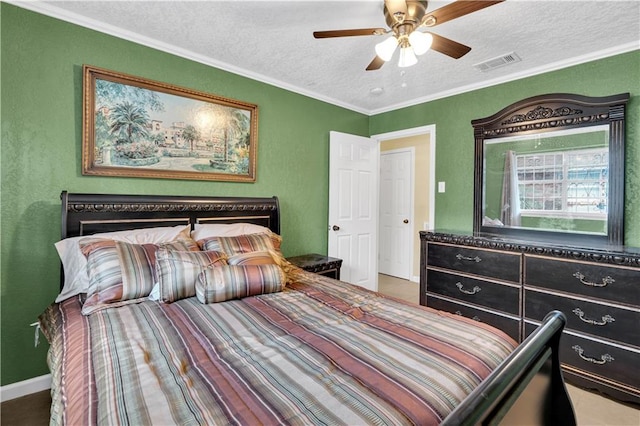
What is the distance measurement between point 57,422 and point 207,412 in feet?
1.55

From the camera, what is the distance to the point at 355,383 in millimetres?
1036

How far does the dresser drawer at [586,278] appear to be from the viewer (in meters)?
2.07

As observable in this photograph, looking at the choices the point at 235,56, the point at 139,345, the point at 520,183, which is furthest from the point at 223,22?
the point at 520,183

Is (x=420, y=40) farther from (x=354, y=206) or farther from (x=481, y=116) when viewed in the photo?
(x=354, y=206)

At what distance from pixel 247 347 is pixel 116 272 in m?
1.03

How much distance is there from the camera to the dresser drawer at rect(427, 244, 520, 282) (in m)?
2.62

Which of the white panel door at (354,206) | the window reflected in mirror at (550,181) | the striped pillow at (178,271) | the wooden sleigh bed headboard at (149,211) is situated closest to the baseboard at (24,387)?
the wooden sleigh bed headboard at (149,211)

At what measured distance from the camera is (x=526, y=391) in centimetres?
110

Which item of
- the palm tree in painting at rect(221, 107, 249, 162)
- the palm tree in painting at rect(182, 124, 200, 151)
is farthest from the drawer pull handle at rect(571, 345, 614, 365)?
the palm tree in painting at rect(182, 124, 200, 151)

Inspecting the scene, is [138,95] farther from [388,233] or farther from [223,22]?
[388,233]

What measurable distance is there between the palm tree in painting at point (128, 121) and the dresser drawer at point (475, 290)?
2.92 m

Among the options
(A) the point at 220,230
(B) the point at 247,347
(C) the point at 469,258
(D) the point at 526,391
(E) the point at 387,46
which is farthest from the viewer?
(C) the point at 469,258

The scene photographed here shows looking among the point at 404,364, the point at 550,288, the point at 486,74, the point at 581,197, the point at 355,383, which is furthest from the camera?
the point at 486,74

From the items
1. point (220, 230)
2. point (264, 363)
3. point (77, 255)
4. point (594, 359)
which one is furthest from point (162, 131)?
point (594, 359)
